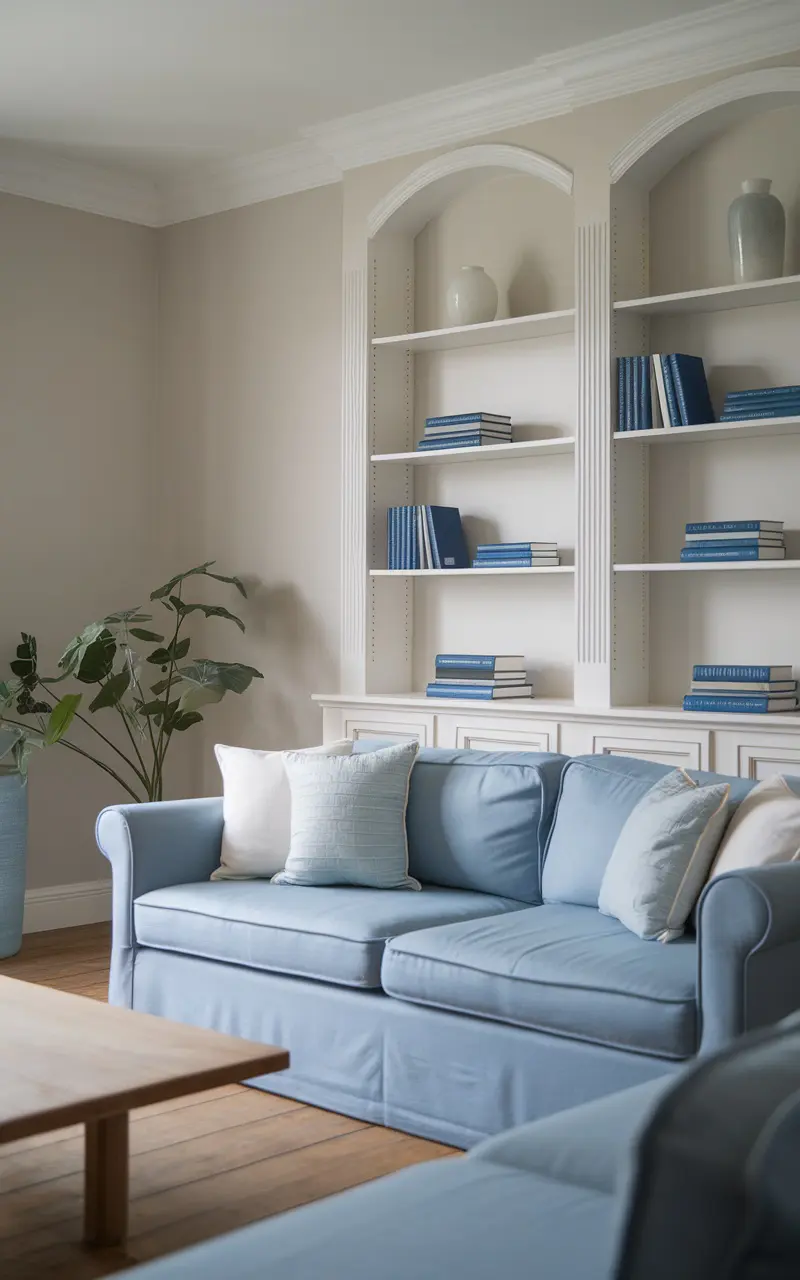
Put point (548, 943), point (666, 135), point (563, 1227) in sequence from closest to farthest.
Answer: point (563, 1227) → point (548, 943) → point (666, 135)

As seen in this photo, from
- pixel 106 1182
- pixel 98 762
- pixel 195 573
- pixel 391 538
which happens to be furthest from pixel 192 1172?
pixel 195 573

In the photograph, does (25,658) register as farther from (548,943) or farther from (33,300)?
(548,943)

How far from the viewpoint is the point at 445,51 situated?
14.5ft

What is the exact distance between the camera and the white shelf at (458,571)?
15.1ft

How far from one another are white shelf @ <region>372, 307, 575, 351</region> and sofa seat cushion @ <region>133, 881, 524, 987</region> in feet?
6.59

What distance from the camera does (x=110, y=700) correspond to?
16.9ft

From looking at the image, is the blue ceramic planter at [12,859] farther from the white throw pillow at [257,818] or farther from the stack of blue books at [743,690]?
the stack of blue books at [743,690]

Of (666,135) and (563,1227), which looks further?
(666,135)

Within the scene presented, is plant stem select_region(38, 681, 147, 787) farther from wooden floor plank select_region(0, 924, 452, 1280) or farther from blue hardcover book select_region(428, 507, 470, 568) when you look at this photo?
wooden floor plank select_region(0, 924, 452, 1280)

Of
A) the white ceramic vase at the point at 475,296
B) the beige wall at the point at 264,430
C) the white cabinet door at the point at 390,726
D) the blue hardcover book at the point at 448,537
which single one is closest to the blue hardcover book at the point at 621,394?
the white ceramic vase at the point at 475,296

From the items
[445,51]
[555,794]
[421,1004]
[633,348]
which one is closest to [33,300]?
[445,51]

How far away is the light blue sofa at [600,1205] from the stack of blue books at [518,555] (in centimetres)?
284

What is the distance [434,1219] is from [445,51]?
3840mm

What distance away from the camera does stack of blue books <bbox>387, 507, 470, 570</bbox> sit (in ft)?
16.4
